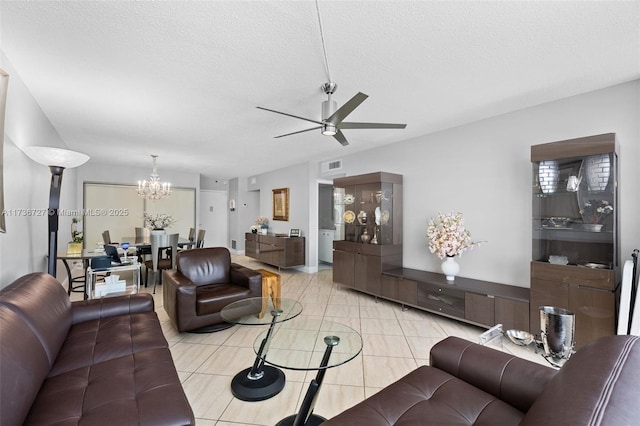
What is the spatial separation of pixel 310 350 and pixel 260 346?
1.13 ft

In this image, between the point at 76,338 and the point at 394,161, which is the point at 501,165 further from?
the point at 76,338

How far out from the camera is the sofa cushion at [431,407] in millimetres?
1194

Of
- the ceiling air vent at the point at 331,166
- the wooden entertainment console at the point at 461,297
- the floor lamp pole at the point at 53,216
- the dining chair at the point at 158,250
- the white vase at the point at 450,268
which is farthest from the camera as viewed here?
the ceiling air vent at the point at 331,166

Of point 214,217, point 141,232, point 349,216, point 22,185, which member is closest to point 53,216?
point 22,185

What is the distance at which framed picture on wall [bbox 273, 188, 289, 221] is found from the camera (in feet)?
22.8

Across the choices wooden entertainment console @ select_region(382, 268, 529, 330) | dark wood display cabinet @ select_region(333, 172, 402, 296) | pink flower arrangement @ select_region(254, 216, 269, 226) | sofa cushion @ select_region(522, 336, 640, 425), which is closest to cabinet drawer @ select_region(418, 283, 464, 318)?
wooden entertainment console @ select_region(382, 268, 529, 330)

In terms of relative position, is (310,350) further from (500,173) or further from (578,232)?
(500,173)

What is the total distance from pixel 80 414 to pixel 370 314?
122 inches

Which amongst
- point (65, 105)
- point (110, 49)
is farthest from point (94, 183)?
point (110, 49)

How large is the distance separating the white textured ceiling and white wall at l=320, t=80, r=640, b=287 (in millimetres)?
208

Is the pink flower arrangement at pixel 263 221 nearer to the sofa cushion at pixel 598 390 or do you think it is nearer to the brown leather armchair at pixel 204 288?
the brown leather armchair at pixel 204 288

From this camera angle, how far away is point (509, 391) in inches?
52.6

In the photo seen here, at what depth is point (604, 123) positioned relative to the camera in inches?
107

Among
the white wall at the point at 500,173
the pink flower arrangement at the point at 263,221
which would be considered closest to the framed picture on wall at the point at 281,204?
the pink flower arrangement at the point at 263,221
